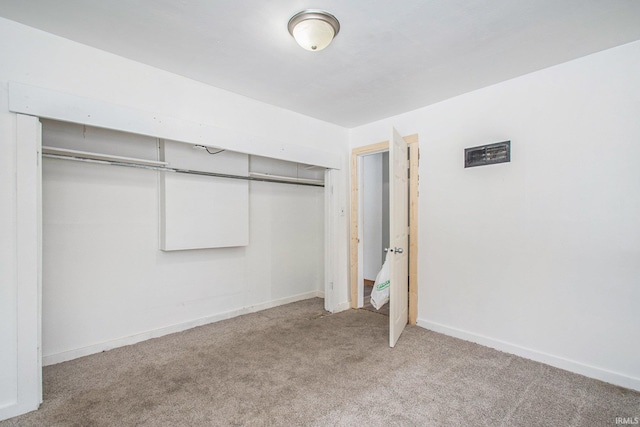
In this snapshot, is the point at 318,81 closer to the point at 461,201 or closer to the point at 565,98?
the point at 461,201

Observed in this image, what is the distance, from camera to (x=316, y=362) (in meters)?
2.57

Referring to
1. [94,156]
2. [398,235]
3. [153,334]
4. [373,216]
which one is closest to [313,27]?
[398,235]

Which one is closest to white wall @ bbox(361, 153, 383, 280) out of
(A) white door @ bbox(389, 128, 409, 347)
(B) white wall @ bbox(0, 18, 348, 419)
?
(B) white wall @ bbox(0, 18, 348, 419)

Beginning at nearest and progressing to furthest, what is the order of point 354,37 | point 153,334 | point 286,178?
1. point 354,37
2. point 153,334
3. point 286,178

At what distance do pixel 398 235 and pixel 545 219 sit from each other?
1243mm

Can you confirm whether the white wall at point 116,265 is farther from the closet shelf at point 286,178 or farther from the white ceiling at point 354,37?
the white ceiling at point 354,37

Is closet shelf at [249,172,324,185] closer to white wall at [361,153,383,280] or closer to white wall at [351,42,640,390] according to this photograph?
white wall at [361,153,383,280]

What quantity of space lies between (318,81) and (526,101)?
1855 mm

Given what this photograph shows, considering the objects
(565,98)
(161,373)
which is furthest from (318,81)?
(161,373)

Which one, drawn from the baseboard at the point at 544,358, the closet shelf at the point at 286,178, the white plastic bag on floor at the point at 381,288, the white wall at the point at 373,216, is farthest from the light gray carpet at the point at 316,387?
the white wall at the point at 373,216

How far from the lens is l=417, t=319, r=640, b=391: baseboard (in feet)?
7.19

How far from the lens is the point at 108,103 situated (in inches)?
90.1

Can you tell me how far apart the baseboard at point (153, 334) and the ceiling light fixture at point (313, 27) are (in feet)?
9.77

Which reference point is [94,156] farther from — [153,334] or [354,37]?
[354,37]
